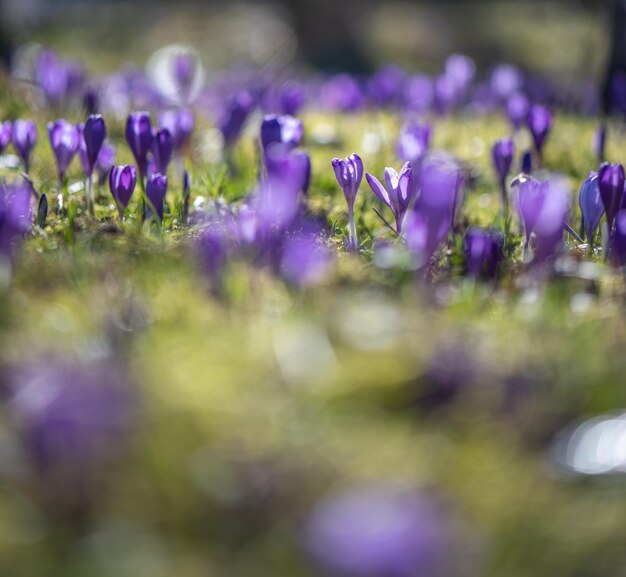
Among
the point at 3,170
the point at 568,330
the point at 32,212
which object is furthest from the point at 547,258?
the point at 3,170

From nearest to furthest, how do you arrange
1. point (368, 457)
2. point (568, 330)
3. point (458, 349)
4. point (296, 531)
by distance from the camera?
point (296, 531), point (368, 457), point (458, 349), point (568, 330)

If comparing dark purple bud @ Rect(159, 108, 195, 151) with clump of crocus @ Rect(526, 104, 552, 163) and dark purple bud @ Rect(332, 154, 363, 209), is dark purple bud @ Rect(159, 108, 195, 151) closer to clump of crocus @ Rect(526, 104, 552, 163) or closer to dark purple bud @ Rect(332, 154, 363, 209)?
dark purple bud @ Rect(332, 154, 363, 209)

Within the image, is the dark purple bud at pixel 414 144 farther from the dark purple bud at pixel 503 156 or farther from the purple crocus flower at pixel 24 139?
the purple crocus flower at pixel 24 139

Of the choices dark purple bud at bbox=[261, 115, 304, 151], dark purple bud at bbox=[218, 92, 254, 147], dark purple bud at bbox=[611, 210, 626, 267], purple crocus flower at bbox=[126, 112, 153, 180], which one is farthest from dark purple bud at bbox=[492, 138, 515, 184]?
purple crocus flower at bbox=[126, 112, 153, 180]

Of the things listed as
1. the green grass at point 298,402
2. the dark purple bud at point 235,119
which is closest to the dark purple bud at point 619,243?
the green grass at point 298,402

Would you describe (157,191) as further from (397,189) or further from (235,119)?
(235,119)

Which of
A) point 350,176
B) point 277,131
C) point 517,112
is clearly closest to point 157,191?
point 277,131

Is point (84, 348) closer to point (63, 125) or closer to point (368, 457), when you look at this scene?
point (368, 457)
